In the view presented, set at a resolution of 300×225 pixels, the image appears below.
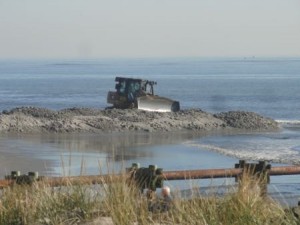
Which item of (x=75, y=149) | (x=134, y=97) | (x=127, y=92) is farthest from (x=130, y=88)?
(x=75, y=149)

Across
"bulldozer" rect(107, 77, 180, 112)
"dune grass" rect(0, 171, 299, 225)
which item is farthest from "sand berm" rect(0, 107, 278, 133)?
"dune grass" rect(0, 171, 299, 225)

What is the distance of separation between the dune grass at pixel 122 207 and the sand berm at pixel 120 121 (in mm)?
30374

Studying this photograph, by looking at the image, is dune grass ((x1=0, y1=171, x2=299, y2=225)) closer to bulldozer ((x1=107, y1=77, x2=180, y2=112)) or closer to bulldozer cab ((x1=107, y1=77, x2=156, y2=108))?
bulldozer ((x1=107, y1=77, x2=180, y2=112))

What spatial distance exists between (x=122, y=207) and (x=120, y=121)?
111 feet


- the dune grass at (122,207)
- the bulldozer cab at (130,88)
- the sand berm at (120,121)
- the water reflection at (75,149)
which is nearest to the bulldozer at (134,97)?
the bulldozer cab at (130,88)

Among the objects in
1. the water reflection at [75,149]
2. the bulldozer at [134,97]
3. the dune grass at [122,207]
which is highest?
the dune grass at [122,207]

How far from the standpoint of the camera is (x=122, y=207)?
712 centimetres

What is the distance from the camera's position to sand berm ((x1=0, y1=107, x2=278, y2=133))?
3884 cm

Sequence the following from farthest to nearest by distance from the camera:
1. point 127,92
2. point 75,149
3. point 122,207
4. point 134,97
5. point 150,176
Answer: point 127,92 < point 134,97 < point 75,149 < point 150,176 < point 122,207

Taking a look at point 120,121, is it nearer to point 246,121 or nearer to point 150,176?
point 246,121

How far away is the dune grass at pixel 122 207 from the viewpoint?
22.6 feet

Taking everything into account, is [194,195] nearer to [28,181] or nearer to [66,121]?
[28,181]

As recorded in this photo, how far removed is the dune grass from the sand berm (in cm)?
3037

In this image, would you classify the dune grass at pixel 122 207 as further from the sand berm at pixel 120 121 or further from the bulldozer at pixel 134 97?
the bulldozer at pixel 134 97
